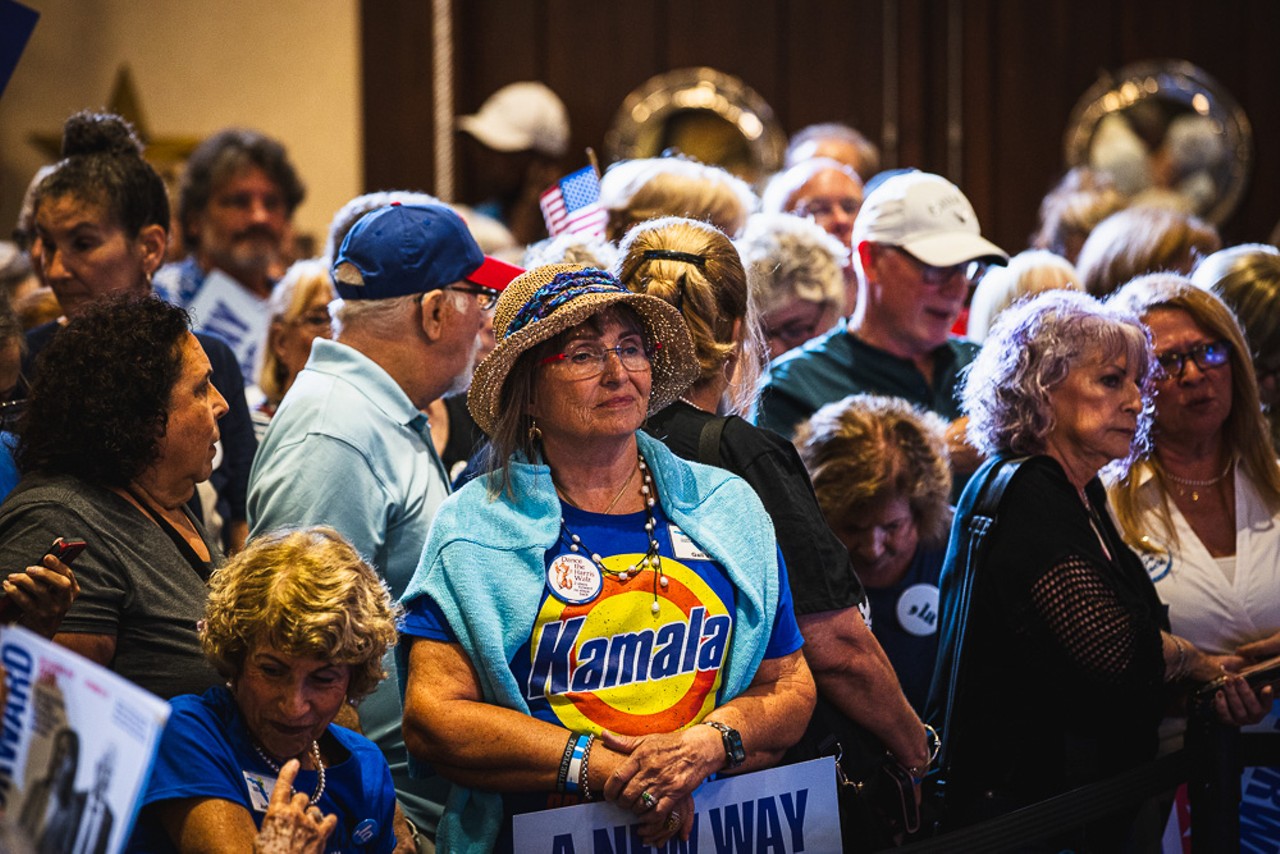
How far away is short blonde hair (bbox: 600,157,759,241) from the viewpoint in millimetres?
3262

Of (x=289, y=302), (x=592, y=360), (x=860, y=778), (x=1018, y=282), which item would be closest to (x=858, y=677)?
(x=860, y=778)

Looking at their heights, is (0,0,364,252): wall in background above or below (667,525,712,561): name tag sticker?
above

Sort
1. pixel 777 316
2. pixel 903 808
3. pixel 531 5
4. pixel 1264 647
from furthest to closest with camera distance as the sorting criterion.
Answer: pixel 531 5 → pixel 777 316 → pixel 1264 647 → pixel 903 808

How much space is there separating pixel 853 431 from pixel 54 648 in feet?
5.84

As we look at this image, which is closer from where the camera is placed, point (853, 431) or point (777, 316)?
point (853, 431)

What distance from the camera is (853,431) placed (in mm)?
2922

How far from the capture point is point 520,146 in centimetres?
629

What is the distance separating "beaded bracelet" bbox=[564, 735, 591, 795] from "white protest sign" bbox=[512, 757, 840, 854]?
34 mm

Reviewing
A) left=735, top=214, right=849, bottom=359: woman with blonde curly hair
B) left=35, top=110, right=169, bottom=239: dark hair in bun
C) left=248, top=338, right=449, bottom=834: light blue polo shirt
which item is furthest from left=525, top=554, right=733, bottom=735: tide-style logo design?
left=35, top=110, right=169, bottom=239: dark hair in bun

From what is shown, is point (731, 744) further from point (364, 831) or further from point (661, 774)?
point (364, 831)

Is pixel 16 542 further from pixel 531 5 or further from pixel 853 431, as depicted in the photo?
pixel 531 5

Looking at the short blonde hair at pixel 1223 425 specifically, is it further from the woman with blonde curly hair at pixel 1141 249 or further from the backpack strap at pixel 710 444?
the backpack strap at pixel 710 444

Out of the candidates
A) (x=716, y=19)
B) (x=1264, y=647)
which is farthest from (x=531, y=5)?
→ (x=1264, y=647)

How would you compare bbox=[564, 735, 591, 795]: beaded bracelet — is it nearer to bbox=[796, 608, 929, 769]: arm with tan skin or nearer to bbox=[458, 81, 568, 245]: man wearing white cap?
bbox=[796, 608, 929, 769]: arm with tan skin
